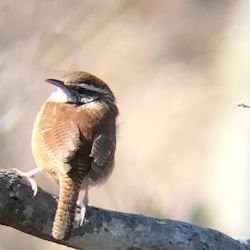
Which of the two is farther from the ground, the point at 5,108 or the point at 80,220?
the point at 5,108

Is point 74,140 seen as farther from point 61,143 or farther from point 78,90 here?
point 78,90

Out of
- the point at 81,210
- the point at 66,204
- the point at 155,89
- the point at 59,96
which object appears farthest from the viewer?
the point at 155,89

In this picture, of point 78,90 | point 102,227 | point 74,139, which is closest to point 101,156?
point 74,139

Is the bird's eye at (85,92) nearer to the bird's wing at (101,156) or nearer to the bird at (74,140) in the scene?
the bird at (74,140)

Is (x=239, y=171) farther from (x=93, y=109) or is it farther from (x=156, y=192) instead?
(x=93, y=109)

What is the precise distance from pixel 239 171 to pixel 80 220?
3.71 meters

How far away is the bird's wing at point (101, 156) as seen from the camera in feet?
8.09

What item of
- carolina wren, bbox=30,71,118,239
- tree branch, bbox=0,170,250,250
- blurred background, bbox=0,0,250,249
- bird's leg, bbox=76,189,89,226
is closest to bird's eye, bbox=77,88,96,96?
carolina wren, bbox=30,71,118,239

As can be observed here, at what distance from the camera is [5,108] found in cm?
465

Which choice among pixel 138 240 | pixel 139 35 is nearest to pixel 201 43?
pixel 139 35

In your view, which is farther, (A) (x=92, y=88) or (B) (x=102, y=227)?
(A) (x=92, y=88)

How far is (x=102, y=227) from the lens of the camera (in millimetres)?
2328

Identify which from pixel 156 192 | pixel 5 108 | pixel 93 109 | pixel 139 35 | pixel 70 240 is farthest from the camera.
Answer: pixel 139 35

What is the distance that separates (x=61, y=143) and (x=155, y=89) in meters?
4.31
